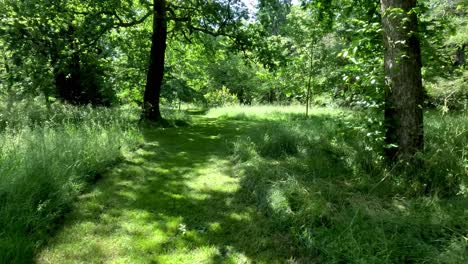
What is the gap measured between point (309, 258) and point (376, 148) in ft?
5.99

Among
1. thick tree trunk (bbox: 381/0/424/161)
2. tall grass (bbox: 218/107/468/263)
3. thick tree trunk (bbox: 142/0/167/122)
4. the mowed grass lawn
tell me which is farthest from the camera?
thick tree trunk (bbox: 142/0/167/122)

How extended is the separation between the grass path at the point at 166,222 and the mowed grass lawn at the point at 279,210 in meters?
0.01

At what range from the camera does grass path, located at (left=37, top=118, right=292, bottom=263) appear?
273 centimetres

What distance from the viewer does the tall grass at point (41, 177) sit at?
2.82 meters

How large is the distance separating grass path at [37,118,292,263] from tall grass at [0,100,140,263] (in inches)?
7.0

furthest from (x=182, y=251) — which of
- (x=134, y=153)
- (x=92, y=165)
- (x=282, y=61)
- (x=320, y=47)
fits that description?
(x=320, y=47)

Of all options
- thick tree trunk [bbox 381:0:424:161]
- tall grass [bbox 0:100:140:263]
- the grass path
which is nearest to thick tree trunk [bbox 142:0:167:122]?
tall grass [bbox 0:100:140:263]

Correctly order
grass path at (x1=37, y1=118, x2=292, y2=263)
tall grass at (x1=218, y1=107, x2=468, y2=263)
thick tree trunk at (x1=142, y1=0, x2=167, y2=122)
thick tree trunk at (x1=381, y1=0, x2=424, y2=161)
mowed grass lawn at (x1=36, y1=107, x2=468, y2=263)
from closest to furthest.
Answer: tall grass at (x1=218, y1=107, x2=468, y2=263)
mowed grass lawn at (x1=36, y1=107, x2=468, y2=263)
grass path at (x1=37, y1=118, x2=292, y2=263)
thick tree trunk at (x1=381, y1=0, x2=424, y2=161)
thick tree trunk at (x1=142, y1=0, x2=167, y2=122)

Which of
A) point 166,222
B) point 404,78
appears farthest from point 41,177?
point 404,78

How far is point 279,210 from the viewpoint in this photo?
3184 mm

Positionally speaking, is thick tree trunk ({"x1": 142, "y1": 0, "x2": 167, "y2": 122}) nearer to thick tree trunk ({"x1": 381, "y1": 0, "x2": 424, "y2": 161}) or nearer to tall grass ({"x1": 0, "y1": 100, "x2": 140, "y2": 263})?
tall grass ({"x1": 0, "y1": 100, "x2": 140, "y2": 263})

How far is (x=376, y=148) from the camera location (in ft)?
12.4

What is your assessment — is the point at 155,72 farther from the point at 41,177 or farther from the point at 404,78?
Result: the point at 404,78

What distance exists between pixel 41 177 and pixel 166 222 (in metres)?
1.52
